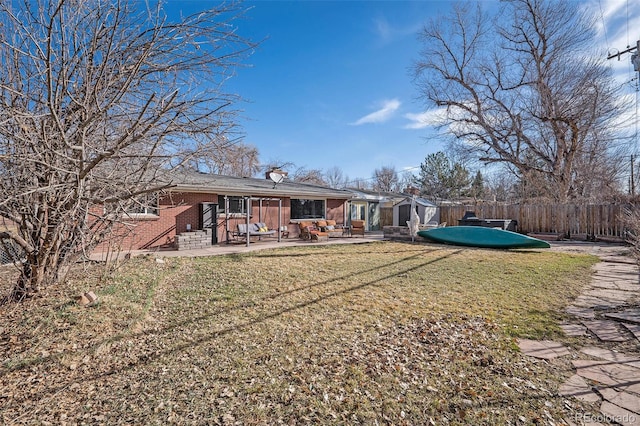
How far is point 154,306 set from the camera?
169 inches

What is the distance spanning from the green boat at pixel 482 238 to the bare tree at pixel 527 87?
32.2 feet

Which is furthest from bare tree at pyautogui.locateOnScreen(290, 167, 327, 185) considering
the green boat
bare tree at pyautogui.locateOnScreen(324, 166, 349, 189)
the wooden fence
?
the green boat

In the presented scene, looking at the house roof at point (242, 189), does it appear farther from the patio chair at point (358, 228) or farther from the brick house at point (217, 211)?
the patio chair at point (358, 228)

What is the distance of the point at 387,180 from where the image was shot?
46.2 metres

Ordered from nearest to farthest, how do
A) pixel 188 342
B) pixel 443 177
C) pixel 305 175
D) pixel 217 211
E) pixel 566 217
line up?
pixel 188 342 < pixel 217 211 < pixel 566 217 < pixel 443 177 < pixel 305 175

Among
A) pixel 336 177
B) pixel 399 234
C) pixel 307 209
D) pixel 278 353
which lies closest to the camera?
pixel 278 353

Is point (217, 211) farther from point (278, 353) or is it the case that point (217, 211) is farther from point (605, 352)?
point (605, 352)

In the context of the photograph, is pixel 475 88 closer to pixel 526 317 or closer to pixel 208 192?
pixel 208 192

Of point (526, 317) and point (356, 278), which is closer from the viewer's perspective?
point (526, 317)

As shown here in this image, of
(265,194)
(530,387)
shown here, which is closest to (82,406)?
(530,387)

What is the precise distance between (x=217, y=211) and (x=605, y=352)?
1093cm

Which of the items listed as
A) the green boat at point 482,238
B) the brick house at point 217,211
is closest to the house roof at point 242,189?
the brick house at point 217,211

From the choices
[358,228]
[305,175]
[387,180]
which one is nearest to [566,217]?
[358,228]

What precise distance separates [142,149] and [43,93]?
1147 mm
